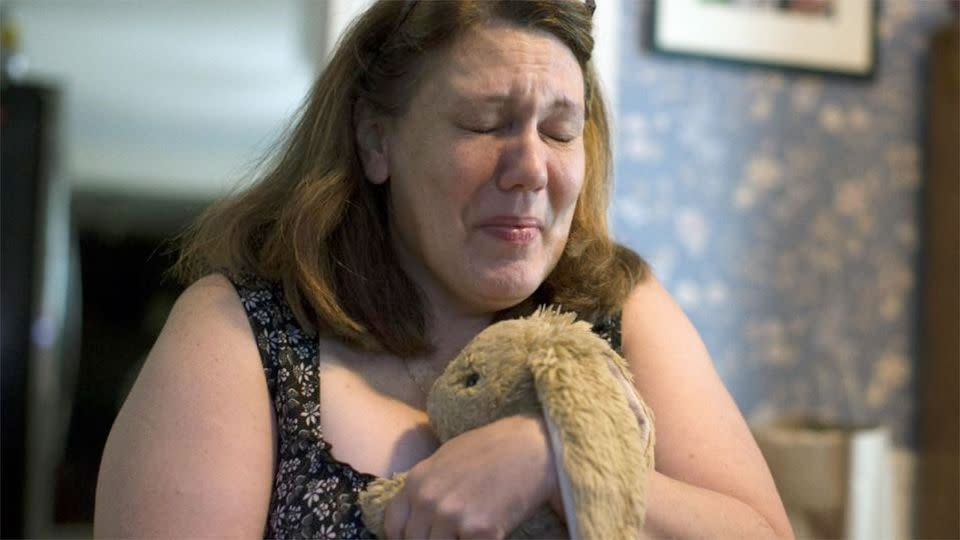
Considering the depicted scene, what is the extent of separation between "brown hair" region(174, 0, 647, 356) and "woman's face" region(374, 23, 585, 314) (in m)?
0.03

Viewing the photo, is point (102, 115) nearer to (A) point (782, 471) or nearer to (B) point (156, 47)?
(B) point (156, 47)

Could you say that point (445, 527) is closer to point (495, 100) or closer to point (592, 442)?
point (592, 442)

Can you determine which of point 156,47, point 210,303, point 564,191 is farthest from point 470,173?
point 156,47

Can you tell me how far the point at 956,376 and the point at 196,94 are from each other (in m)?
4.14

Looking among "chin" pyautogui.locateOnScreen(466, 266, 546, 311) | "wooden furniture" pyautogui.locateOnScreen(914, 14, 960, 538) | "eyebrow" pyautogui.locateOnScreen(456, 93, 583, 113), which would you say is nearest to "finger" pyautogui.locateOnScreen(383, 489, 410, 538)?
"chin" pyautogui.locateOnScreen(466, 266, 546, 311)

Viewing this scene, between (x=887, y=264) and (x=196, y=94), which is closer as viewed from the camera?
(x=887, y=264)

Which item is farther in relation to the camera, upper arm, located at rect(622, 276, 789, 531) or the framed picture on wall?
the framed picture on wall

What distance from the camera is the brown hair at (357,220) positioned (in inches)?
42.5

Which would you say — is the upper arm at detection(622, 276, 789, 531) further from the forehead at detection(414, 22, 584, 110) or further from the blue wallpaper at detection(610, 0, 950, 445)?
the blue wallpaper at detection(610, 0, 950, 445)

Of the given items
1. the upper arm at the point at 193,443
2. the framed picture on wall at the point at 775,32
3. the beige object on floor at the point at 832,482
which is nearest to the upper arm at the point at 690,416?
the upper arm at the point at 193,443

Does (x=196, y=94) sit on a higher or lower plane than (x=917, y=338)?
higher

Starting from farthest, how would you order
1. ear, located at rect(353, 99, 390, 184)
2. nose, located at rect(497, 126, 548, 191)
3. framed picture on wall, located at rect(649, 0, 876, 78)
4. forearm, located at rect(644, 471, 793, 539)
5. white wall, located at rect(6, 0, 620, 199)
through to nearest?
white wall, located at rect(6, 0, 620, 199), framed picture on wall, located at rect(649, 0, 876, 78), ear, located at rect(353, 99, 390, 184), nose, located at rect(497, 126, 548, 191), forearm, located at rect(644, 471, 793, 539)

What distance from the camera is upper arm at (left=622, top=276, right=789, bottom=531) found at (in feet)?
3.44

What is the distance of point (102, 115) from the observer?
5.65m
